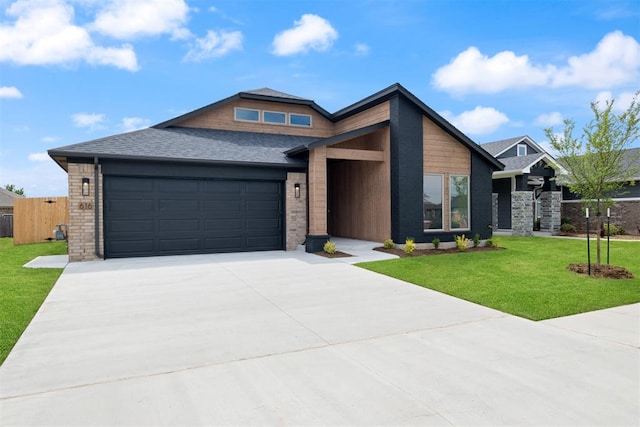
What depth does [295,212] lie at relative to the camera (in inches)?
512

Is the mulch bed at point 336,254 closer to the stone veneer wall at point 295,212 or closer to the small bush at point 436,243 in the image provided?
the stone veneer wall at point 295,212

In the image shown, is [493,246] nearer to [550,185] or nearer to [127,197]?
[550,185]

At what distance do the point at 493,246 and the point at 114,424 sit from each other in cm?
1295

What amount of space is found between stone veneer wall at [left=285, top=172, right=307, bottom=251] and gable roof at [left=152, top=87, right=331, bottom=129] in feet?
15.5

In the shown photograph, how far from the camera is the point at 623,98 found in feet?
25.6

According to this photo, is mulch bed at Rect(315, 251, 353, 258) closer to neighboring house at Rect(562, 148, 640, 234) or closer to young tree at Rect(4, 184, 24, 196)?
neighboring house at Rect(562, 148, 640, 234)

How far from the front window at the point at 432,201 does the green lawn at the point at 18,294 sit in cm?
1067

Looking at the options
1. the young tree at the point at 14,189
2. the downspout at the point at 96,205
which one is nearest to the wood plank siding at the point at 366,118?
the downspout at the point at 96,205

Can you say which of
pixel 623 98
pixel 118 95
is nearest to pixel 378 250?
pixel 623 98

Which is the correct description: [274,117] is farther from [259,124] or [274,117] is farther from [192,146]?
[192,146]

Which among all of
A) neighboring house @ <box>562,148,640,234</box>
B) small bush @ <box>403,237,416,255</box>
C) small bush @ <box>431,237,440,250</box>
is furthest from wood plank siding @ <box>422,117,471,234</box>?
neighboring house @ <box>562,148,640,234</box>

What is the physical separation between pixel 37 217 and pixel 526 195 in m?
23.1

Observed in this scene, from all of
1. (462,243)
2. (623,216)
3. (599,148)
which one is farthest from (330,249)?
(623,216)

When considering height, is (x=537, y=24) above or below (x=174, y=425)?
above
